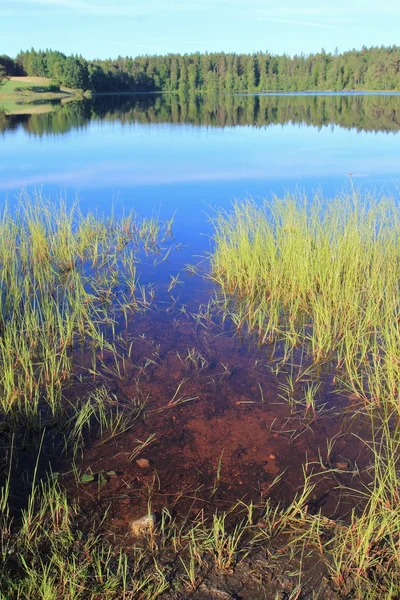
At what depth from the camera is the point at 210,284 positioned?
237 inches

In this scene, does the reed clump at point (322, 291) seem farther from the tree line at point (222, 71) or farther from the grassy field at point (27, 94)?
the tree line at point (222, 71)

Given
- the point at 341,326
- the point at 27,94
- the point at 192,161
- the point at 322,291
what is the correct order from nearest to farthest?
the point at 341,326, the point at 322,291, the point at 192,161, the point at 27,94

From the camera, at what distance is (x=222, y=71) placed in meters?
97.9

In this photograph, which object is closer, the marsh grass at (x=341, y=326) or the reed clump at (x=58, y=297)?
the marsh grass at (x=341, y=326)

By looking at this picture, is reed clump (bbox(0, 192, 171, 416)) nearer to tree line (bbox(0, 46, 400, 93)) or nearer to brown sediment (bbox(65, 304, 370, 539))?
brown sediment (bbox(65, 304, 370, 539))

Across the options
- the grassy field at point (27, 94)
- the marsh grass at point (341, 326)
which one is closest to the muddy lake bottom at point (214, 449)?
the marsh grass at point (341, 326)

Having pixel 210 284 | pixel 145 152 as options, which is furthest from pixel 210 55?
pixel 210 284

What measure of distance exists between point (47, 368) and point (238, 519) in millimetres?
1819

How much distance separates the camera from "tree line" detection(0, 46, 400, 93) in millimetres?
73562

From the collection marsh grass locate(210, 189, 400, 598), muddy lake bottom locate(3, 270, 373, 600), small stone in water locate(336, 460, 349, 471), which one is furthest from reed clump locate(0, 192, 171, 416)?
small stone in water locate(336, 460, 349, 471)

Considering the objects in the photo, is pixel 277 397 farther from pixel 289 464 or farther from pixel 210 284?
pixel 210 284

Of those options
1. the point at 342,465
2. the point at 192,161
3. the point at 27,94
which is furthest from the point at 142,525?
the point at 27,94

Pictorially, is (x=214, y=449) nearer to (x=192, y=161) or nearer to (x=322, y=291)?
(x=322, y=291)

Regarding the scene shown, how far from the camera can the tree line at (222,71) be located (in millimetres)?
73562
